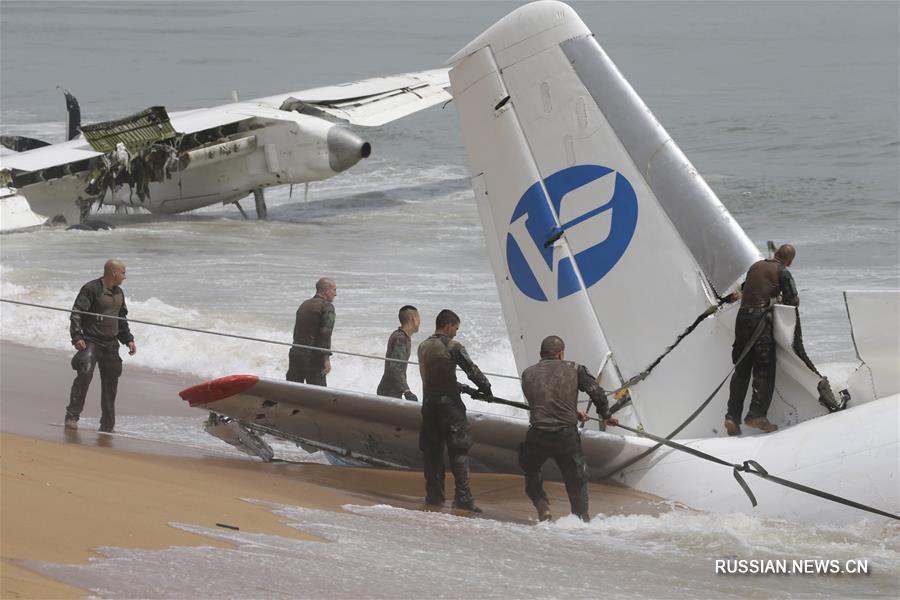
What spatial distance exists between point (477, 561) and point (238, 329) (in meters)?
11.3

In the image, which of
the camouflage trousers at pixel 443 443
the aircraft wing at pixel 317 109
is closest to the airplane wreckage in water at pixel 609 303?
the camouflage trousers at pixel 443 443

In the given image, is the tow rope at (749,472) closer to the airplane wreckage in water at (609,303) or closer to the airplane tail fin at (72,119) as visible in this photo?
the airplane wreckage in water at (609,303)

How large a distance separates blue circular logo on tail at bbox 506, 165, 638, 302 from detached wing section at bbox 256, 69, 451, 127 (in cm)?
1925

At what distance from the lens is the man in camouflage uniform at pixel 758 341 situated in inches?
272

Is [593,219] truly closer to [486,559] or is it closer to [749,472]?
[749,472]

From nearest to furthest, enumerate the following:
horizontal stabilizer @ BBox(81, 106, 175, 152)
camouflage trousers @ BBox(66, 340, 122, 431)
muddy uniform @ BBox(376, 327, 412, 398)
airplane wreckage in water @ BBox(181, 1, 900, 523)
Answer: airplane wreckage in water @ BBox(181, 1, 900, 523) → muddy uniform @ BBox(376, 327, 412, 398) → camouflage trousers @ BBox(66, 340, 122, 431) → horizontal stabilizer @ BBox(81, 106, 175, 152)

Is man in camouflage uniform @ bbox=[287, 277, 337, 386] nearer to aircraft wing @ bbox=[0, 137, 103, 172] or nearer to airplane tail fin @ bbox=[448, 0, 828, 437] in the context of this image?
airplane tail fin @ bbox=[448, 0, 828, 437]

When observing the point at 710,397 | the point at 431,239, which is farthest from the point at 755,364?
the point at 431,239

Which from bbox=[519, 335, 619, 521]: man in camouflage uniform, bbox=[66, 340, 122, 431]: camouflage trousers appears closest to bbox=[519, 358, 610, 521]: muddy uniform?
bbox=[519, 335, 619, 521]: man in camouflage uniform

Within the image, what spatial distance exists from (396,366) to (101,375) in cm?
241

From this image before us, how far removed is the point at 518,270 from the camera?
316 inches

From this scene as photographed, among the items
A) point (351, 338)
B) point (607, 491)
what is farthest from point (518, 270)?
point (351, 338)

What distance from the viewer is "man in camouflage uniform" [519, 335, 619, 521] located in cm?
705

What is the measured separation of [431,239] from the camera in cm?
2420
